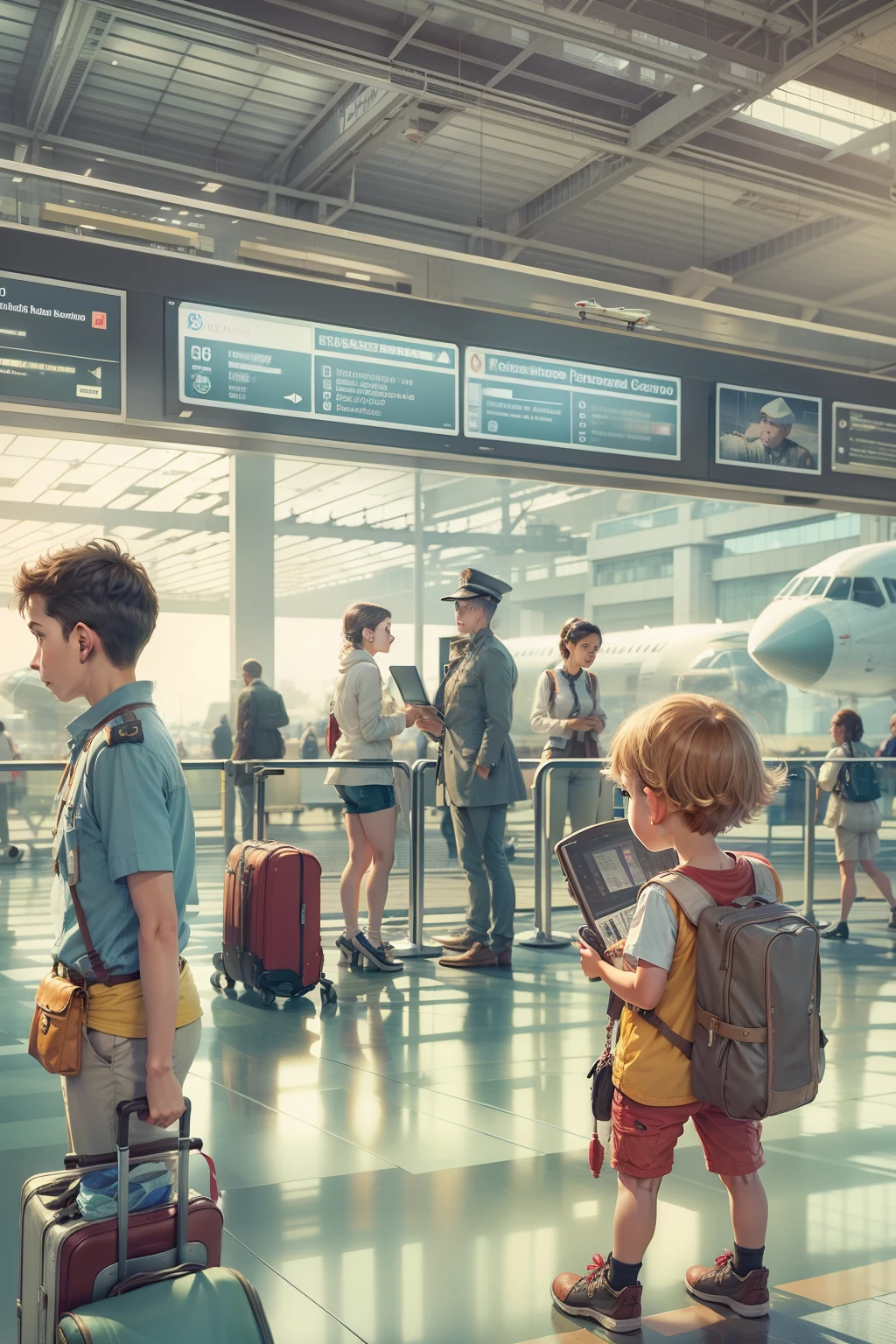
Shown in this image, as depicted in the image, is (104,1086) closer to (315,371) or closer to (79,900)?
(79,900)

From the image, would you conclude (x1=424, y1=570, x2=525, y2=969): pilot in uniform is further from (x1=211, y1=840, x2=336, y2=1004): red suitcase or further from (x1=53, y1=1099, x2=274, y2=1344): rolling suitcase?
(x1=53, y1=1099, x2=274, y2=1344): rolling suitcase

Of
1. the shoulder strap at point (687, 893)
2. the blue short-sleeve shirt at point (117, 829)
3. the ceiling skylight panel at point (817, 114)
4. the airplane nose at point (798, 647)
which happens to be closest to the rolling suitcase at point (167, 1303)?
the blue short-sleeve shirt at point (117, 829)

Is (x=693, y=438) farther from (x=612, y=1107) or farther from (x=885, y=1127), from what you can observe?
(x=612, y=1107)

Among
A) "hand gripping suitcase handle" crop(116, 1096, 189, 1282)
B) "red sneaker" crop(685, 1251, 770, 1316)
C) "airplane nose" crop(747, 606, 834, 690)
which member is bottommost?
"red sneaker" crop(685, 1251, 770, 1316)

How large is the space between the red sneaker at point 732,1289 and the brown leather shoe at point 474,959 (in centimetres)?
358

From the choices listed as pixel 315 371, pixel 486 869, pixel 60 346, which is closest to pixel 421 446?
pixel 315 371

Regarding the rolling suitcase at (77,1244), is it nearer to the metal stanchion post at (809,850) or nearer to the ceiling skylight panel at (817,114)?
the metal stanchion post at (809,850)

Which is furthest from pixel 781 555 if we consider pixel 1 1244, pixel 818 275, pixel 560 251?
pixel 1 1244

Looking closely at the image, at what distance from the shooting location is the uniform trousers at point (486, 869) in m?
5.89

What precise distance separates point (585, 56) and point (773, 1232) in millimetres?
7246

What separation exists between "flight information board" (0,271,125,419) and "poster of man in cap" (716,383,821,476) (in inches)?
141

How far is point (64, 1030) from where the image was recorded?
5.38ft

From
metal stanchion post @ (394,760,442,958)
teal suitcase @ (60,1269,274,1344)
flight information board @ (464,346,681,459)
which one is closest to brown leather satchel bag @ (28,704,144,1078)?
teal suitcase @ (60,1269,274,1344)

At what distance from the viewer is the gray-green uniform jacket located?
5.75 m
